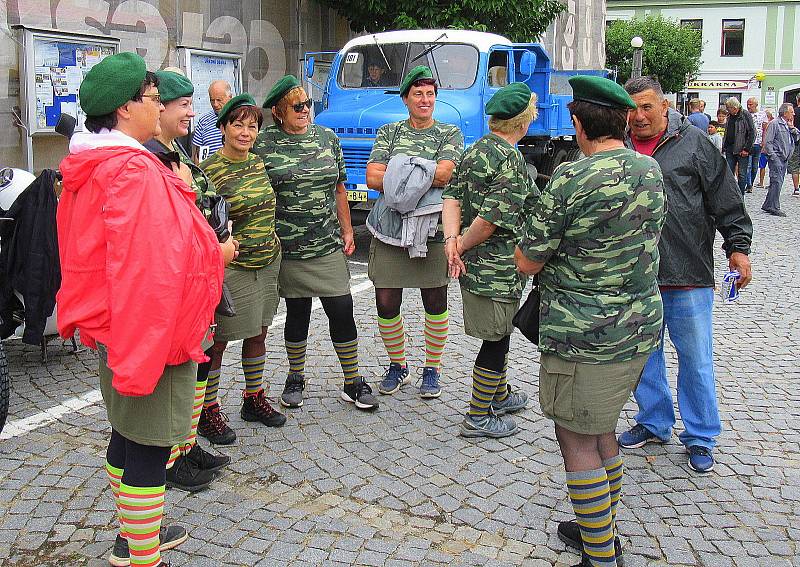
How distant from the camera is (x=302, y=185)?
4508 mm

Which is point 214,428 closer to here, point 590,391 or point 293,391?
point 293,391

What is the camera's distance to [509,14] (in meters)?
14.5

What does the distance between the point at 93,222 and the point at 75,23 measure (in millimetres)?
8692

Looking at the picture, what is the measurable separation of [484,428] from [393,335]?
3.21 ft

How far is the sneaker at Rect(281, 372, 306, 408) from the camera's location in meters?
4.94

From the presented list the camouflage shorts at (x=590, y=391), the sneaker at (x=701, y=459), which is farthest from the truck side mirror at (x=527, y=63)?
the camouflage shorts at (x=590, y=391)

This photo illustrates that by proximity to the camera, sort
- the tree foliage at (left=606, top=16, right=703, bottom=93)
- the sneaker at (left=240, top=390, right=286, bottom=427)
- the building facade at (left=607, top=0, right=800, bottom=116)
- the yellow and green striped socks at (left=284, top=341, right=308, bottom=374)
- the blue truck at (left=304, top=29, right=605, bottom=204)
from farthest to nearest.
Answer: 1. the building facade at (left=607, top=0, right=800, bottom=116)
2. the tree foliage at (left=606, top=16, right=703, bottom=93)
3. the blue truck at (left=304, top=29, right=605, bottom=204)
4. the yellow and green striped socks at (left=284, top=341, right=308, bottom=374)
5. the sneaker at (left=240, top=390, right=286, bottom=427)

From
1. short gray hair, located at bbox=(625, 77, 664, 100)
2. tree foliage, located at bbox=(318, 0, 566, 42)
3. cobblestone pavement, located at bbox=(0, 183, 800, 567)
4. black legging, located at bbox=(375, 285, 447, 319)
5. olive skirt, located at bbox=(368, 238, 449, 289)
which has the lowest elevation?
cobblestone pavement, located at bbox=(0, 183, 800, 567)

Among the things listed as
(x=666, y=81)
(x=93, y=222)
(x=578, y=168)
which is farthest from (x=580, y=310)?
(x=666, y=81)

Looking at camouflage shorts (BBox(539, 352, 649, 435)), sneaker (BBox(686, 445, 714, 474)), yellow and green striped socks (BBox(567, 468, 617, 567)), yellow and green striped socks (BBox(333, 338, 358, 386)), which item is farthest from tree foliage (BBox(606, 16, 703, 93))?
yellow and green striped socks (BBox(567, 468, 617, 567))

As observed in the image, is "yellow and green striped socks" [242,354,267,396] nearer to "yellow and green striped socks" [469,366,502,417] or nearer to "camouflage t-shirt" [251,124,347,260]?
"camouflage t-shirt" [251,124,347,260]

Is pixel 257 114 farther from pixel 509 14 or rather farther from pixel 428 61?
pixel 509 14

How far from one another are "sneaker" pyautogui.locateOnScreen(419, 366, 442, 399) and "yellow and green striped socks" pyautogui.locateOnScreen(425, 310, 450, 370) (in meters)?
0.04

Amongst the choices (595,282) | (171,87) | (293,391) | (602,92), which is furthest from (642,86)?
(293,391)
